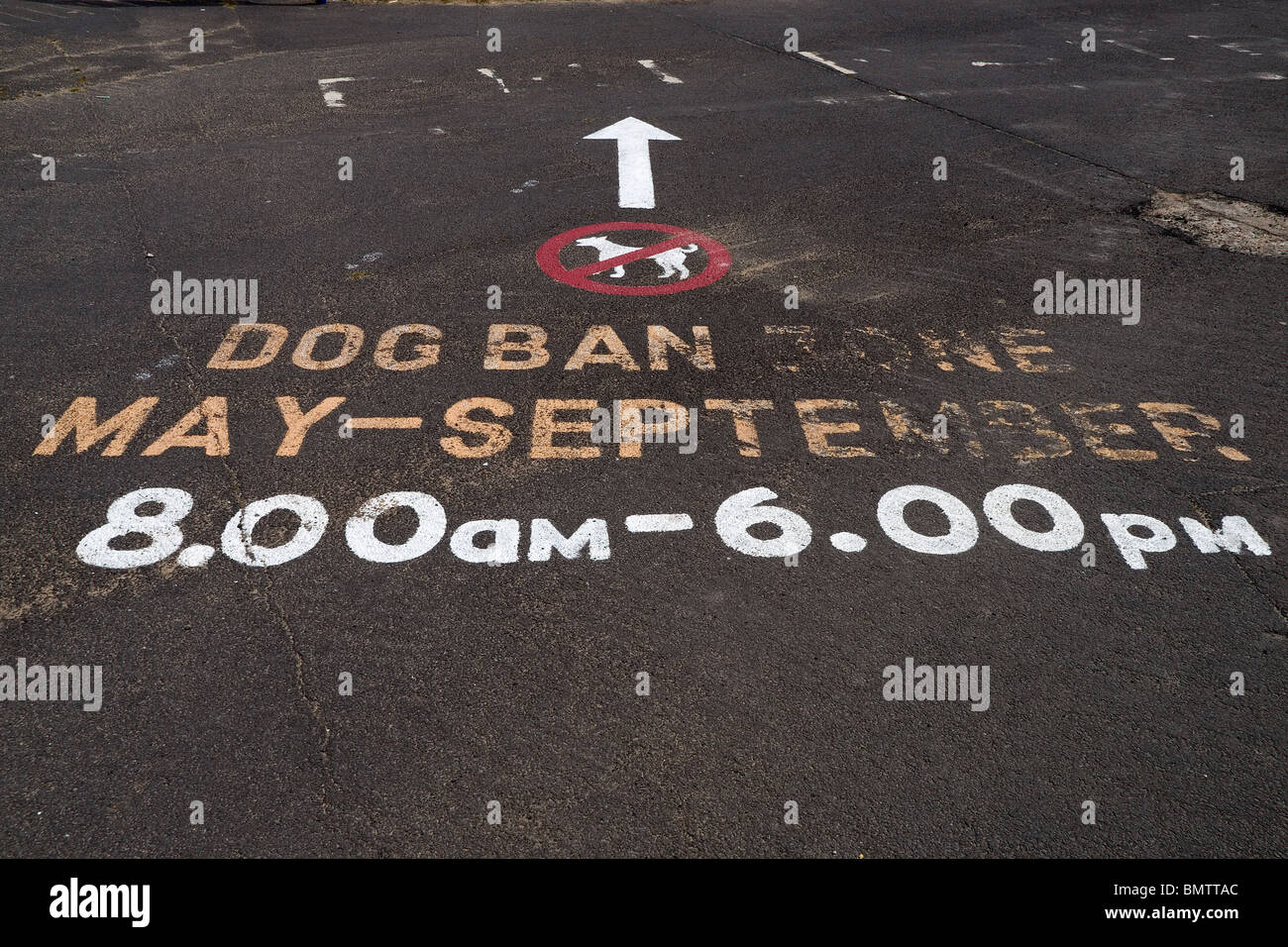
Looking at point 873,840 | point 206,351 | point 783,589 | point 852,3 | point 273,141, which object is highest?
point 852,3

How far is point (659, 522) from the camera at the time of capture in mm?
5320

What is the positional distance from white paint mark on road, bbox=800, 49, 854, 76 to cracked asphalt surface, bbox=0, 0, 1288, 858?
1942 mm

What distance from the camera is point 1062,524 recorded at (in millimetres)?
5328

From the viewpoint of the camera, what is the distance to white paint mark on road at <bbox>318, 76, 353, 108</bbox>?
12.1 m

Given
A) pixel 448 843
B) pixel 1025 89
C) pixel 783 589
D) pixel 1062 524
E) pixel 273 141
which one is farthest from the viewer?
pixel 1025 89

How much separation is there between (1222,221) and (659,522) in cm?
673

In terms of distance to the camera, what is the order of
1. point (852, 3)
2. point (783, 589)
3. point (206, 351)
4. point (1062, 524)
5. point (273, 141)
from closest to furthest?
point (783, 589) → point (1062, 524) → point (206, 351) → point (273, 141) → point (852, 3)

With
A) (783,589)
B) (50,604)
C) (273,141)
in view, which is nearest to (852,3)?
(273,141)

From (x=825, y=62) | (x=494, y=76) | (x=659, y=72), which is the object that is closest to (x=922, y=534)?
(x=659, y=72)

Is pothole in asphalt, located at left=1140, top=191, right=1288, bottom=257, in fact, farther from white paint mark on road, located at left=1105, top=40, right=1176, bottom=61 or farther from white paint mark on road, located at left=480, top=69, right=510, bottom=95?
white paint mark on road, located at left=480, top=69, right=510, bottom=95

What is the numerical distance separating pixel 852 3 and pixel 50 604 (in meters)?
16.6

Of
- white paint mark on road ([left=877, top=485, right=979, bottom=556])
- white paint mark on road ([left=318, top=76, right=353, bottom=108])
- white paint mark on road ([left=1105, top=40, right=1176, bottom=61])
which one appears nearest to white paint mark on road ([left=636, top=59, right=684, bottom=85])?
white paint mark on road ([left=318, top=76, right=353, bottom=108])

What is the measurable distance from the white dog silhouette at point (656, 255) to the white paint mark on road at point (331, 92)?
201 inches

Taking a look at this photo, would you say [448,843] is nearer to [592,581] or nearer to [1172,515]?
[592,581]
